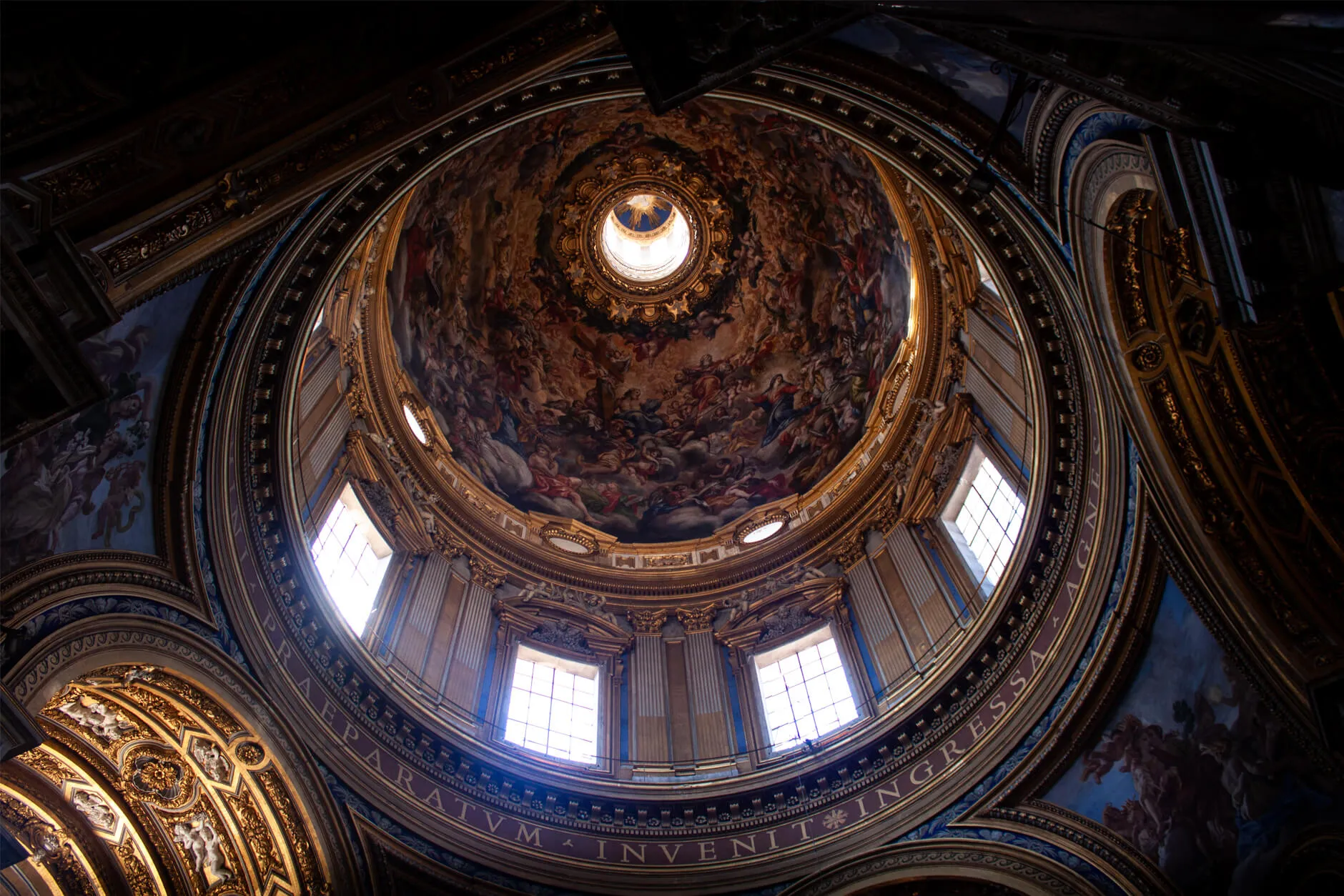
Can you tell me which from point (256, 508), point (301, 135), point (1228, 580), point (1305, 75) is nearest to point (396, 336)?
point (256, 508)

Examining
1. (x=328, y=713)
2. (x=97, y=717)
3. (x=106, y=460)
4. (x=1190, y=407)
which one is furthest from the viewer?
(x=328, y=713)

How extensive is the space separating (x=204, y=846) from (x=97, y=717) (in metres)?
2.22

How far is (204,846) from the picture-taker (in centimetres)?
1258

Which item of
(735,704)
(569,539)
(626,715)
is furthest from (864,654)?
(569,539)

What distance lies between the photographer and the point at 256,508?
Result: 13.6 m

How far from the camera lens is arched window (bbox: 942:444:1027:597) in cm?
1611

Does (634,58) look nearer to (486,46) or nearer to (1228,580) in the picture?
(486,46)

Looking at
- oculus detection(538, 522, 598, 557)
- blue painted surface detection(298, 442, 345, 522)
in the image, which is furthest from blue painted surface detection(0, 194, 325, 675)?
oculus detection(538, 522, 598, 557)

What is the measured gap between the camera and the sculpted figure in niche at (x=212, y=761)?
1223 centimetres

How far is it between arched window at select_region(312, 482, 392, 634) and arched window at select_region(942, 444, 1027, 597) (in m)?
10.3

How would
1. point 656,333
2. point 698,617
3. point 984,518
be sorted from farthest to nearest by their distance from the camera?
point 656,333 → point 698,617 → point 984,518

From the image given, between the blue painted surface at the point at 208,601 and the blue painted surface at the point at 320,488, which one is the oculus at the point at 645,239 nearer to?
the blue painted surface at the point at 320,488

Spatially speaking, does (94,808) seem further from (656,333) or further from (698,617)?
(656,333)

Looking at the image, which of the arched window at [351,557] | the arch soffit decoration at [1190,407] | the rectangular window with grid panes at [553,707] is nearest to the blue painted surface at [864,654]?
the rectangular window with grid panes at [553,707]
